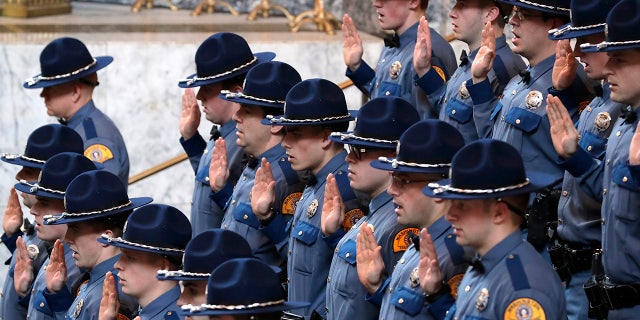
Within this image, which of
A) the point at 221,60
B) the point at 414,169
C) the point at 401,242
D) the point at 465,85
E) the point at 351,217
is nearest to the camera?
the point at 414,169

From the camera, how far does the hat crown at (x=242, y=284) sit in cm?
465

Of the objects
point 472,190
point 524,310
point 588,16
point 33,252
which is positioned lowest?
point 33,252

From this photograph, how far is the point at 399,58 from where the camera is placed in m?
7.36

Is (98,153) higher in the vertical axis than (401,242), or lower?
lower

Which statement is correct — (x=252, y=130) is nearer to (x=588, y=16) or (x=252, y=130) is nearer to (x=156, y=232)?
(x=156, y=232)

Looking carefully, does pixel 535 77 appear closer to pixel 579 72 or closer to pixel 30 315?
pixel 579 72

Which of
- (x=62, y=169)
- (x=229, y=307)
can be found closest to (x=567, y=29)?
(x=229, y=307)

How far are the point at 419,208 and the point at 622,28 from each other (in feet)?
3.04

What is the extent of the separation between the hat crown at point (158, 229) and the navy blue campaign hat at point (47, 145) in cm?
177

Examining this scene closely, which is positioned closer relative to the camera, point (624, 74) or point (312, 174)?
point (624, 74)

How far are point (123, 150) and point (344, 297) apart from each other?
239cm

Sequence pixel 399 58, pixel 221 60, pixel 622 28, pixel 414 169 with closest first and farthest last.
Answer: pixel 414 169 < pixel 622 28 < pixel 221 60 < pixel 399 58

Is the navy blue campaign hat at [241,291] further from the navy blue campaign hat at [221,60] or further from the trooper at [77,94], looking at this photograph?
the trooper at [77,94]

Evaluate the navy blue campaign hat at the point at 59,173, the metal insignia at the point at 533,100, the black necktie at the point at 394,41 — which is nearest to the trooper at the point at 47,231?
the navy blue campaign hat at the point at 59,173
